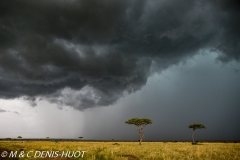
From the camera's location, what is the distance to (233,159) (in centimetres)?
1689

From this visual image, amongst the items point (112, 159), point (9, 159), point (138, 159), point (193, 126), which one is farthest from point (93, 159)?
point (193, 126)

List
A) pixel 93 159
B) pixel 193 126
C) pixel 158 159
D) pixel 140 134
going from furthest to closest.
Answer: pixel 193 126, pixel 140 134, pixel 158 159, pixel 93 159

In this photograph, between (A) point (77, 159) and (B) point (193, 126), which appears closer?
(A) point (77, 159)

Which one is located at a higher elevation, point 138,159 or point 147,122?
A: point 147,122

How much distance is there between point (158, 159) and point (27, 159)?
1290cm

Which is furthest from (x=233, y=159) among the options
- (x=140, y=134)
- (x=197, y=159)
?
(x=140, y=134)

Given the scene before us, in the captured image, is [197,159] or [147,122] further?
[147,122]

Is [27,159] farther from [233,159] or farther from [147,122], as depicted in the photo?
[147,122]

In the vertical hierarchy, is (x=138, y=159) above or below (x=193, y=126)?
below

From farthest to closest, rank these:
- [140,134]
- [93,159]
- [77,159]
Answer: [140,134], [77,159], [93,159]

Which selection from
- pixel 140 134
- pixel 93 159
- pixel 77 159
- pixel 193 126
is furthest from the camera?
pixel 193 126

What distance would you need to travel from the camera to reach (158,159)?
17.6m

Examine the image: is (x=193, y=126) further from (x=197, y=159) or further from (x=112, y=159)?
(x=112, y=159)

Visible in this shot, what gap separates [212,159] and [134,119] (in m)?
46.2
